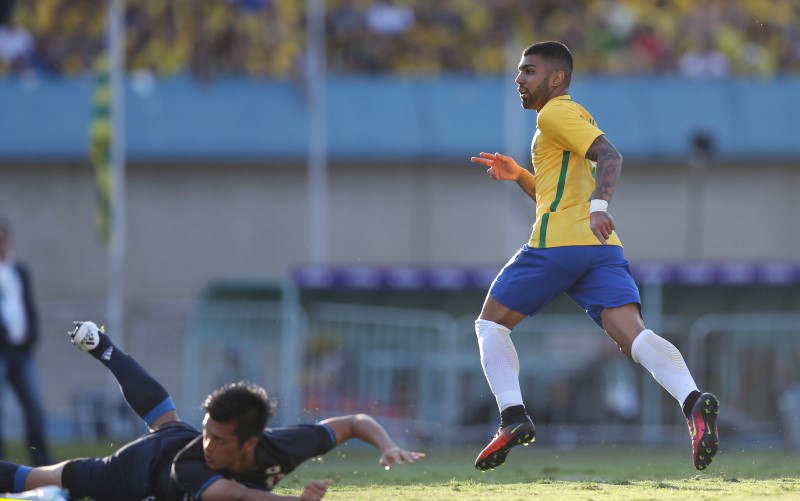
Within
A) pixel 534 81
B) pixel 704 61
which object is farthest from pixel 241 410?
pixel 704 61

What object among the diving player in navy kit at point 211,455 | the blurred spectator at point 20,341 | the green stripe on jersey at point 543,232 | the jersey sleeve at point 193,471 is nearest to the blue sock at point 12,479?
the diving player in navy kit at point 211,455

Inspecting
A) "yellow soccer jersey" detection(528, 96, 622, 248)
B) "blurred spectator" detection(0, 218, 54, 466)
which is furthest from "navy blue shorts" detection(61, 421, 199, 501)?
"blurred spectator" detection(0, 218, 54, 466)

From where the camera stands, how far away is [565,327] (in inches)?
644

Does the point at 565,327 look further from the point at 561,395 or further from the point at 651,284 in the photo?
the point at 651,284

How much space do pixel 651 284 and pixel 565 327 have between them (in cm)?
229

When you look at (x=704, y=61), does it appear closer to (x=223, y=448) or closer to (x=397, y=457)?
(x=397, y=457)

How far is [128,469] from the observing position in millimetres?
7051

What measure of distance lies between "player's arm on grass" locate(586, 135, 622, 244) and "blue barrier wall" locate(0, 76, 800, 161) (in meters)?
14.2

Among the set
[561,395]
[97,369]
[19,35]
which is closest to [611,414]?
[561,395]

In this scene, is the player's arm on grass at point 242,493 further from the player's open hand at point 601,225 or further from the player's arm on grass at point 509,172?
the player's arm on grass at point 509,172

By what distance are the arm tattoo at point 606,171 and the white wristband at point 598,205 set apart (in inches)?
1.1

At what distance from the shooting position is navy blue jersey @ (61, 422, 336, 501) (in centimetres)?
663

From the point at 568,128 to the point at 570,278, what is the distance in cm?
80

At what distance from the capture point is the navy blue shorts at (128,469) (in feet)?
22.9
